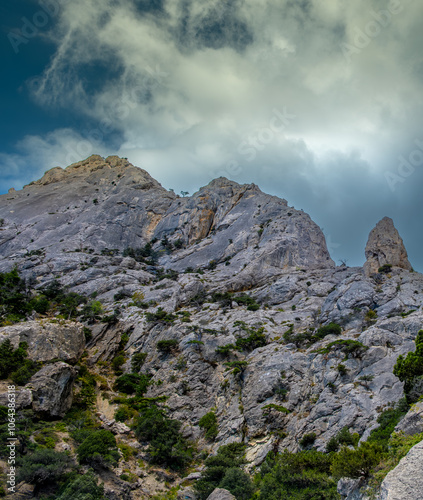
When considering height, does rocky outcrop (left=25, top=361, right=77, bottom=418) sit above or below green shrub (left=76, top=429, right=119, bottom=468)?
above

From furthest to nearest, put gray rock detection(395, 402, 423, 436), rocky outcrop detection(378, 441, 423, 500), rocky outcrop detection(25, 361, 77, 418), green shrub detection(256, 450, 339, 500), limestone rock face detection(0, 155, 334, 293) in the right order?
limestone rock face detection(0, 155, 334, 293) < rocky outcrop detection(25, 361, 77, 418) < green shrub detection(256, 450, 339, 500) < gray rock detection(395, 402, 423, 436) < rocky outcrop detection(378, 441, 423, 500)

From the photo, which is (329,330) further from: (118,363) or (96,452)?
(96,452)

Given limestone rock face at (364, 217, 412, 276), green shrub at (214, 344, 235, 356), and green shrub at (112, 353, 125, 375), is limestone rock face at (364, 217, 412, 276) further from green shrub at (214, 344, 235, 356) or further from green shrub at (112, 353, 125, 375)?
green shrub at (112, 353, 125, 375)

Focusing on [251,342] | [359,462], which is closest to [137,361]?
[251,342]

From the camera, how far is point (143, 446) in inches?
1641

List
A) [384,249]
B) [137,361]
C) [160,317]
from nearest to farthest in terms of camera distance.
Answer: [137,361] < [160,317] < [384,249]

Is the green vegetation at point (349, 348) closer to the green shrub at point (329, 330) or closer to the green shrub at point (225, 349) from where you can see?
the green shrub at point (329, 330)

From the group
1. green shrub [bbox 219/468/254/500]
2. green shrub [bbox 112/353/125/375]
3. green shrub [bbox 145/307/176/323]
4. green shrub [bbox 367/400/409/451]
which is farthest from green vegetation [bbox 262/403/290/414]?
green shrub [bbox 145/307/176/323]

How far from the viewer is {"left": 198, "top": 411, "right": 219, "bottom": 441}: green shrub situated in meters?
42.6

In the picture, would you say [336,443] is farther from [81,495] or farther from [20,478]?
[20,478]

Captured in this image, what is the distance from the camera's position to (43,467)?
29.0m

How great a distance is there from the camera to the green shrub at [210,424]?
42625mm
